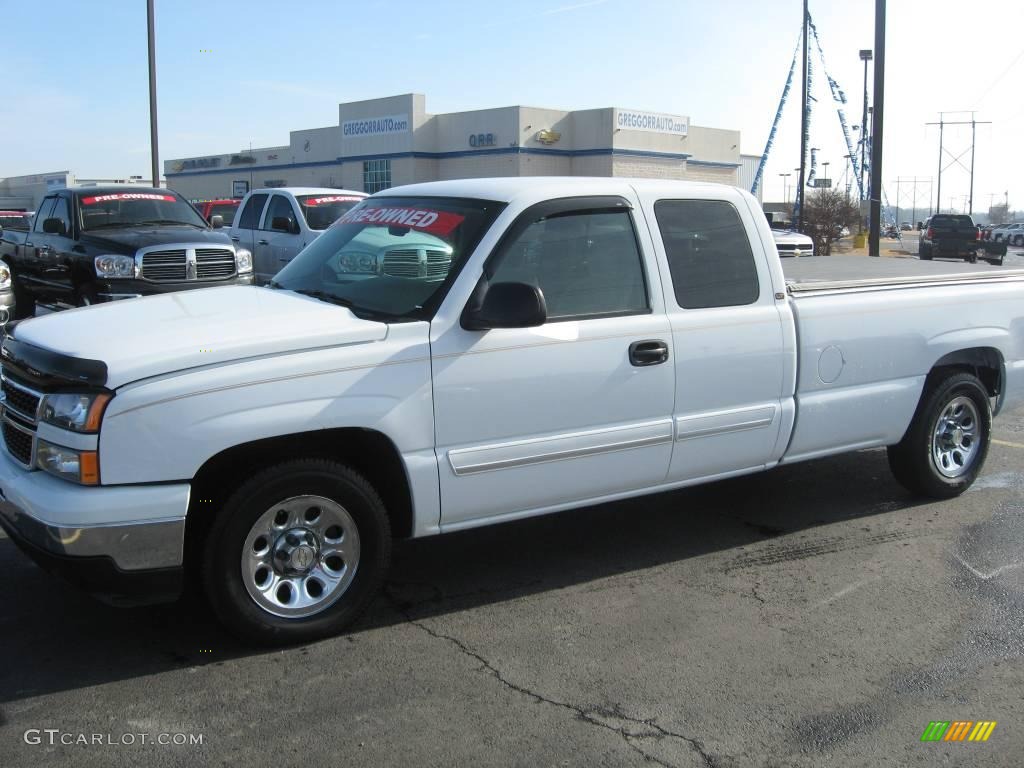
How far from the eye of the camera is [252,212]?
51.7 feet

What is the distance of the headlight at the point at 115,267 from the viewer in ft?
37.2

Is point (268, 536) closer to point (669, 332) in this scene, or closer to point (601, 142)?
point (669, 332)

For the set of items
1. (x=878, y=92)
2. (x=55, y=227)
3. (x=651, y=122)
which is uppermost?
(x=651, y=122)

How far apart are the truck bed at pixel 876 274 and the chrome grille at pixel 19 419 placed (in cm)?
377

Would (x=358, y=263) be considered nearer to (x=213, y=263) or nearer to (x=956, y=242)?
(x=213, y=263)

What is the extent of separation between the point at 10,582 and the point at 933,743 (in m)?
4.14

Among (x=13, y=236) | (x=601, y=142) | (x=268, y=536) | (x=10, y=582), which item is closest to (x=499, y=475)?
(x=268, y=536)

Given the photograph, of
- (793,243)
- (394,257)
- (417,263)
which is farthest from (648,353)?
(793,243)

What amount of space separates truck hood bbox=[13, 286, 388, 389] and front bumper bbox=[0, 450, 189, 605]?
1.45 feet

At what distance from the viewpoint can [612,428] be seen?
4.67 m

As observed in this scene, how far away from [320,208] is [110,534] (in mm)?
11360

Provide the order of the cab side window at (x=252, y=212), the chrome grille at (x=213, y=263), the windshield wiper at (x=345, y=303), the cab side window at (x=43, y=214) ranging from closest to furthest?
1. the windshield wiper at (x=345, y=303)
2. the chrome grille at (x=213, y=263)
3. the cab side window at (x=43, y=214)
4. the cab side window at (x=252, y=212)

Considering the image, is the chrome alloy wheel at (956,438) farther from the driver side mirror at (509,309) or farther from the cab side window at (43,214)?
Result: the cab side window at (43,214)

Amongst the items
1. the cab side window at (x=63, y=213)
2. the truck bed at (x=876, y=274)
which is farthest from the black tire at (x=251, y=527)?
the cab side window at (x=63, y=213)
